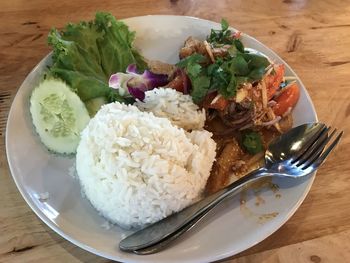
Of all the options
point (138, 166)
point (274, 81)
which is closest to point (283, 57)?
point (274, 81)

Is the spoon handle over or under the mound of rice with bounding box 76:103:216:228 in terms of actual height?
under

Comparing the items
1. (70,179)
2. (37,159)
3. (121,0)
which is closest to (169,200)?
(70,179)

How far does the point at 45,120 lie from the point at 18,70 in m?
0.39

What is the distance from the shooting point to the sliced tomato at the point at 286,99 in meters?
1.64

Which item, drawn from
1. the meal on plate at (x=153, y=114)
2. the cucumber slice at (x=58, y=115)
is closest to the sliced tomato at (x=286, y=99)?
the meal on plate at (x=153, y=114)

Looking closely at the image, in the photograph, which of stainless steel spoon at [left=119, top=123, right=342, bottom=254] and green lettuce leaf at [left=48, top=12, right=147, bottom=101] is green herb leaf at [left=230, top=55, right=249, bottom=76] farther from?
green lettuce leaf at [left=48, top=12, right=147, bottom=101]

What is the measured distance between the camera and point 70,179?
1380 millimetres

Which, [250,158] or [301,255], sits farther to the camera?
[250,158]

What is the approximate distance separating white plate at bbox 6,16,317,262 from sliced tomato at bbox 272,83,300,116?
0.08 metres

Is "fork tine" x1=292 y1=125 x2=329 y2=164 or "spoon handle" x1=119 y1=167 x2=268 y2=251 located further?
"fork tine" x1=292 y1=125 x2=329 y2=164

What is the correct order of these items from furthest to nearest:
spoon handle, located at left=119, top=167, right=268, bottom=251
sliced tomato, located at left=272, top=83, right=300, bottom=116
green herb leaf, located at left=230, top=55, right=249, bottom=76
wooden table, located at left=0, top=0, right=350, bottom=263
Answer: sliced tomato, located at left=272, top=83, right=300, bottom=116 → green herb leaf, located at left=230, top=55, right=249, bottom=76 → wooden table, located at left=0, top=0, right=350, bottom=263 → spoon handle, located at left=119, top=167, right=268, bottom=251

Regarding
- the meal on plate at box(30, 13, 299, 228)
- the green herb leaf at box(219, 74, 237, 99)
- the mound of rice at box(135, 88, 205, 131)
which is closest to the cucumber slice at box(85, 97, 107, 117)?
the meal on plate at box(30, 13, 299, 228)

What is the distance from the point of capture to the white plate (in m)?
1.20

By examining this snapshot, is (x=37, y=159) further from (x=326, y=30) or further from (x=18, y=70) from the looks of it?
(x=326, y=30)
